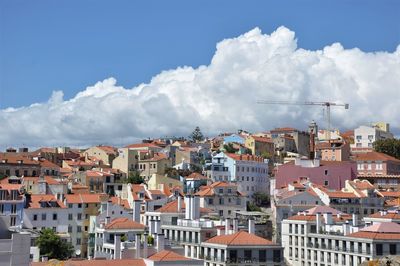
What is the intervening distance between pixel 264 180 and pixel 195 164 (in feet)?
40.1

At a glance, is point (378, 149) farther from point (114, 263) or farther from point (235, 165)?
point (114, 263)

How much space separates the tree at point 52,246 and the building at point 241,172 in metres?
38.8

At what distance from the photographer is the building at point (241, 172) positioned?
337 ft

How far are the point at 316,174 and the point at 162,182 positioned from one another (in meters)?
21.3

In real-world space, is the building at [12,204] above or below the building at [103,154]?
below

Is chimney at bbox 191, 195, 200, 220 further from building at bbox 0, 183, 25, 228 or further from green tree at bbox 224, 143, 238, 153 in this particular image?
green tree at bbox 224, 143, 238, 153

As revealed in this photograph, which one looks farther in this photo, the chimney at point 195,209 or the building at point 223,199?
the building at point 223,199

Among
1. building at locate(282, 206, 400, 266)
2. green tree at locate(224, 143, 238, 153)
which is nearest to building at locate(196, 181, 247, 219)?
building at locate(282, 206, 400, 266)

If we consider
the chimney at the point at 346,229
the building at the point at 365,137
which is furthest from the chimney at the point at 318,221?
the building at the point at 365,137

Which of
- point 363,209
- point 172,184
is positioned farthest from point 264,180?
point 363,209

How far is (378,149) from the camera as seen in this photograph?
131 meters

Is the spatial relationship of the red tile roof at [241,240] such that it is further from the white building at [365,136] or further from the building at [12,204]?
the white building at [365,136]

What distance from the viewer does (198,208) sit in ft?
221

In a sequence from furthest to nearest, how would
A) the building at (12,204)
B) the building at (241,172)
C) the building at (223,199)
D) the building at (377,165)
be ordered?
the building at (377,165) < the building at (241,172) < the building at (223,199) < the building at (12,204)
